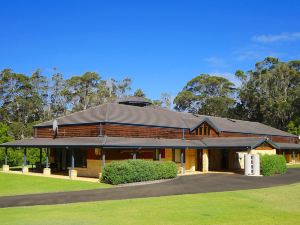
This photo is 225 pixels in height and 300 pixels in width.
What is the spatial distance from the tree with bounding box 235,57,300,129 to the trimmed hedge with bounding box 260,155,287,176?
121 feet

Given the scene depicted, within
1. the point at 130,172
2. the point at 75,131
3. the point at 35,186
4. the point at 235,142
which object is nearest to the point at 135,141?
the point at 75,131

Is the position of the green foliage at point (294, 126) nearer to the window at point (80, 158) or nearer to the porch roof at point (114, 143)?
the porch roof at point (114, 143)

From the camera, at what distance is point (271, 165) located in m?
31.1

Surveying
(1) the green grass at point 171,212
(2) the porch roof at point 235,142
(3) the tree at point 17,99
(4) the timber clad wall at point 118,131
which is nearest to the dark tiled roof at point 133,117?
(4) the timber clad wall at point 118,131

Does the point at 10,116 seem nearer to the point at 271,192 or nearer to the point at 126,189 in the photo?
the point at 126,189

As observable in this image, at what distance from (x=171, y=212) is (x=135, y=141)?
16925mm

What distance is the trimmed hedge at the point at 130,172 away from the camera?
950 inches

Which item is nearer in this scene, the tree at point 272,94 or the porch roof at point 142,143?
the porch roof at point 142,143

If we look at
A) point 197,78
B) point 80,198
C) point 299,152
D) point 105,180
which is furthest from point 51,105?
point 80,198

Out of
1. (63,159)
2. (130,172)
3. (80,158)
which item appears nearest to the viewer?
(130,172)

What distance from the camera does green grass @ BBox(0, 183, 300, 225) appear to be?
12.3 m

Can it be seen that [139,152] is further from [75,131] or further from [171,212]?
[171,212]

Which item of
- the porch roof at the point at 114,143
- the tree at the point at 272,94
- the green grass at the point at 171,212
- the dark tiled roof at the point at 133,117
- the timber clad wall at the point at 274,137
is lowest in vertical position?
the green grass at the point at 171,212

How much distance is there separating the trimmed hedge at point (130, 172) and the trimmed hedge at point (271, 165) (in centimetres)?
887
